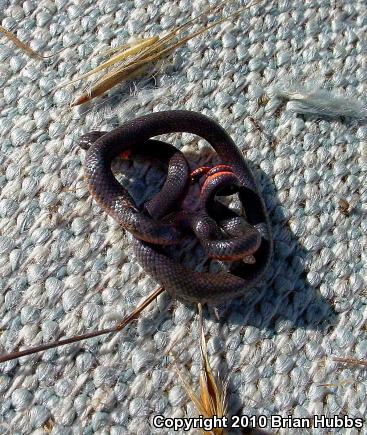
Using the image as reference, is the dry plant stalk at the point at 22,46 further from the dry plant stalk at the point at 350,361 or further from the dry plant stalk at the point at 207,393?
the dry plant stalk at the point at 350,361

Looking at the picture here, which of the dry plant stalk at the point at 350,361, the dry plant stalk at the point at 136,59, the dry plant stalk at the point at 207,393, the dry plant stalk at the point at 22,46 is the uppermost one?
the dry plant stalk at the point at 22,46

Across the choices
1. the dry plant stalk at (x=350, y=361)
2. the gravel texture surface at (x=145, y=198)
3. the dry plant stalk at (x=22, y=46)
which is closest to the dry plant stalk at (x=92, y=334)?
the gravel texture surface at (x=145, y=198)

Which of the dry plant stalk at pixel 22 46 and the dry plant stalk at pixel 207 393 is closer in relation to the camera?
the dry plant stalk at pixel 207 393

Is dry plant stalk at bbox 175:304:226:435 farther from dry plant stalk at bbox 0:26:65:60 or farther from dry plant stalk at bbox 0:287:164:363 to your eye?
dry plant stalk at bbox 0:26:65:60

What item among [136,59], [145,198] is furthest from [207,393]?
[136,59]

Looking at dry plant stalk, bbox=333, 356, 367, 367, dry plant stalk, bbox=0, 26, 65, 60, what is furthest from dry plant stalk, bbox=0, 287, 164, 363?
dry plant stalk, bbox=0, 26, 65, 60

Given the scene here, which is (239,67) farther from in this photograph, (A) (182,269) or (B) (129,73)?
(A) (182,269)
